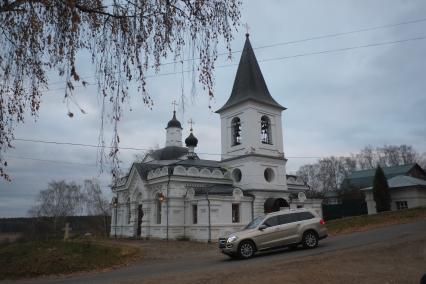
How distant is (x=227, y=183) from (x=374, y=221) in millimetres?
12452

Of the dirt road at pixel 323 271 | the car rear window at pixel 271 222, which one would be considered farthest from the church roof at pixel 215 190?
the dirt road at pixel 323 271

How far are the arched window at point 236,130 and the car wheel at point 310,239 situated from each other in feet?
60.0

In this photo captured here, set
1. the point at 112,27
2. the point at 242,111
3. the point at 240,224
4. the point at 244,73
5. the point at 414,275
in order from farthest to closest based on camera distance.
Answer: the point at 244,73 < the point at 242,111 < the point at 240,224 < the point at 414,275 < the point at 112,27

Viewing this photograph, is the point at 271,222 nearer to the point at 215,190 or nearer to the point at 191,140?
the point at 215,190

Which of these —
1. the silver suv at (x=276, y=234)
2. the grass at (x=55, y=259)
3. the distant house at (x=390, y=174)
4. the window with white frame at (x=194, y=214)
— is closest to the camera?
the grass at (x=55, y=259)

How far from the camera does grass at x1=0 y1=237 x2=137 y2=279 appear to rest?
49.5ft

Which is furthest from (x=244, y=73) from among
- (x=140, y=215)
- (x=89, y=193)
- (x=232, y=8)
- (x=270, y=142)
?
(x=89, y=193)

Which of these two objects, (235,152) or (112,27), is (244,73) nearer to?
(235,152)

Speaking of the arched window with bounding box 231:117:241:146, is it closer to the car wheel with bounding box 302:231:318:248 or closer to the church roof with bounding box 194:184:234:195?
the church roof with bounding box 194:184:234:195

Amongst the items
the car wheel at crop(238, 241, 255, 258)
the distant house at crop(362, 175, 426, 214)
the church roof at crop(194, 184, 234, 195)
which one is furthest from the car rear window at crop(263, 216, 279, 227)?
the distant house at crop(362, 175, 426, 214)

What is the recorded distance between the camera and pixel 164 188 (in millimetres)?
31500

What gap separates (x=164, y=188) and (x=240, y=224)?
6749mm

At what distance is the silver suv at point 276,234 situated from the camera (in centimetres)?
1572

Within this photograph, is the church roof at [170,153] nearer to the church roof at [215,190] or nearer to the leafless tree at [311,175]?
the church roof at [215,190]
